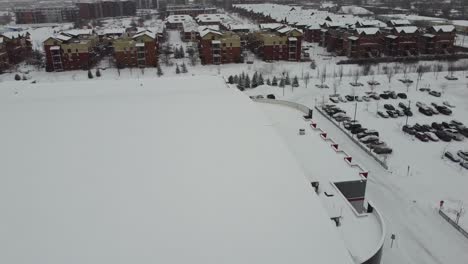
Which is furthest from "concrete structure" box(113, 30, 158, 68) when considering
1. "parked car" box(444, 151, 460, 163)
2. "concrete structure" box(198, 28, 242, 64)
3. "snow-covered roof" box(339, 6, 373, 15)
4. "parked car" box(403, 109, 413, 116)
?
"snow-covered roof" box(339, 6, 373, 15)

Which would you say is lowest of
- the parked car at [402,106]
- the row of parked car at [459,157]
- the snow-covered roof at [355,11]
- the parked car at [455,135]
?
the row of parked car at [459,157]

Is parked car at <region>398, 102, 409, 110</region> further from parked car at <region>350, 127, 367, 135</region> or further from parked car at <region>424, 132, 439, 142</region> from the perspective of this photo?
parked car at <region>350, 127, 367, 135</region>

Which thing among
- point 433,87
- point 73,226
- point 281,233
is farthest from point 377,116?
point 73,226

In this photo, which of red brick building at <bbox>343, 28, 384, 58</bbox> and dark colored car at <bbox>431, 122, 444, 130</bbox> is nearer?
dark colored car at <bbox>431, 122, 444, 130</bbox>

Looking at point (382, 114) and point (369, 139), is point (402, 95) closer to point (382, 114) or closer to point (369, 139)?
point (382, 114)

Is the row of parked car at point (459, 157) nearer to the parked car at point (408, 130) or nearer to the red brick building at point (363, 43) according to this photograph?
the parked car at point (408, 130)

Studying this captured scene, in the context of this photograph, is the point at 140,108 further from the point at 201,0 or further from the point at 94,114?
the point at 201,0

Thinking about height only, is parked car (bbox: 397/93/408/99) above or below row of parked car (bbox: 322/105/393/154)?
above

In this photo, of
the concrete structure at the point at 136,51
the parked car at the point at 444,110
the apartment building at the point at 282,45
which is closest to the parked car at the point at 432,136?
the parked car at the point at 444,110
